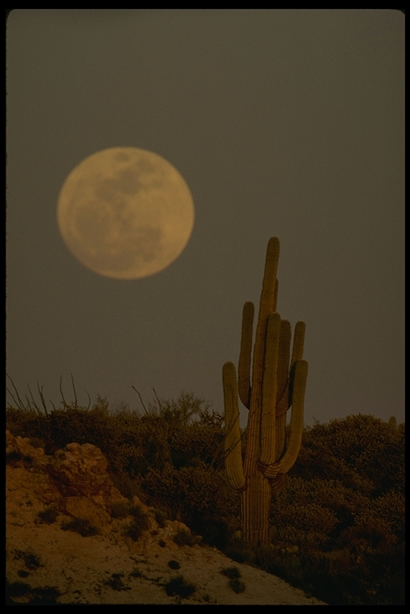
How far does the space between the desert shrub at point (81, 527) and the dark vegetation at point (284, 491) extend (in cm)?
6

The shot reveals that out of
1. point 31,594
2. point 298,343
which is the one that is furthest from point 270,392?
point 31,594

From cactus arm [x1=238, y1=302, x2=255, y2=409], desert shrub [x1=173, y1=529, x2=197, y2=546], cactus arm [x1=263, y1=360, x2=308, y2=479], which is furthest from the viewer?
cactus arm [x1=238, y1=302, x2=255, y2=409]

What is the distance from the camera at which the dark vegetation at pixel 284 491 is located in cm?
1532

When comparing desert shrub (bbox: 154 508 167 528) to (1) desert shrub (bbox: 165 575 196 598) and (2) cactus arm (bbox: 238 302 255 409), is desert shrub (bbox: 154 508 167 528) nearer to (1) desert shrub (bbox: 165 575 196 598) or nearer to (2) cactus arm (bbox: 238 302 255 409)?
(1) desert shrub (bbox: 165 575 196 598)

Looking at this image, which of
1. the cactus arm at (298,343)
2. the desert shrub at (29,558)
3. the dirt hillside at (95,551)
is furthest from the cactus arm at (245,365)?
the desert shrub at (29,558)

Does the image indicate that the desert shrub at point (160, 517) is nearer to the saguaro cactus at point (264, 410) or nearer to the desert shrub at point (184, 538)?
the desert shrub at point (184, 538)

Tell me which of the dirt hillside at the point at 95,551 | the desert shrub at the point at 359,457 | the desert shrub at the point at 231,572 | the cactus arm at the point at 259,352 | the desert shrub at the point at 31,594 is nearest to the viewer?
the desert shrub at the point at 31,594

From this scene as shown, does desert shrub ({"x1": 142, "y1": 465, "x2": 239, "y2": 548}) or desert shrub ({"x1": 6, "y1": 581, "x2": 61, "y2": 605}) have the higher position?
desert shrub ({"x1": 142, "y1": 465, "x2": 239, "y2": 548})

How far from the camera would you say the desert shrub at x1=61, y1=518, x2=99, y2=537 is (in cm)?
1418

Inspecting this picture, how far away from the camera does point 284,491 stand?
20016 mm

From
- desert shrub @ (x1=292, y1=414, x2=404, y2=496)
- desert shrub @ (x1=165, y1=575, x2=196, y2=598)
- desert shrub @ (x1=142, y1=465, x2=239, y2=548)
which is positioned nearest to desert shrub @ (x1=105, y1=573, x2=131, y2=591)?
desert shrub @ (x1=165, y1=575, x2=196, y2=598)

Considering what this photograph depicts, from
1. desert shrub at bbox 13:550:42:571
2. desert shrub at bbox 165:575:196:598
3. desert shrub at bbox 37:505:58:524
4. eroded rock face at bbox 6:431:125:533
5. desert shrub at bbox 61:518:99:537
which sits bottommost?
desert shrub at bbox 165:575:196:598

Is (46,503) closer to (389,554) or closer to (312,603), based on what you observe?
(312,603)

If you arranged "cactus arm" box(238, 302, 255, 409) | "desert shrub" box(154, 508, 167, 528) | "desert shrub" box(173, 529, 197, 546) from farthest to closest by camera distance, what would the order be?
1. "cactus arm" box(238, 302, 255, 409)
2. "desert shrub" box(154, 508, 167, 528)
3. "desert shrub" box(173, 529, 197, 546)
